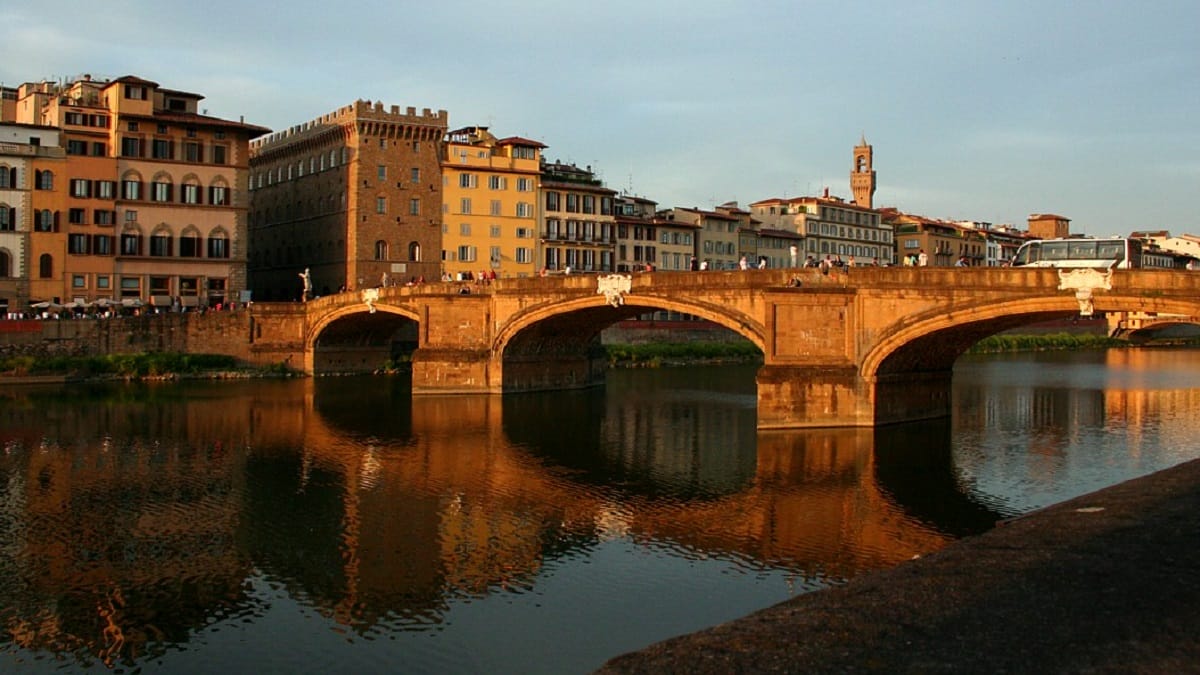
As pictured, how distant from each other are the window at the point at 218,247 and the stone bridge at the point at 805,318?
18303 mm

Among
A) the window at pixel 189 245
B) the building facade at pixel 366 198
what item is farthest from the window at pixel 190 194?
the building facade at pixel 366 198

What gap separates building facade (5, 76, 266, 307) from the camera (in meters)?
64.8

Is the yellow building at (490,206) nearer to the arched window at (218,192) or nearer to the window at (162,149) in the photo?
the arched window at (218,192)

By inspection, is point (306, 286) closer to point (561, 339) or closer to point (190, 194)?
point (190, 194)

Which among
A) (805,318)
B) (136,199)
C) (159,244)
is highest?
(136,199)

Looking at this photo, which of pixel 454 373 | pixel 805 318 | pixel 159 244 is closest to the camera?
pixel 805 318

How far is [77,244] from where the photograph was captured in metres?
65.5

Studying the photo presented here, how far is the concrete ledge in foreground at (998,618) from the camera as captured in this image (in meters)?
11.1

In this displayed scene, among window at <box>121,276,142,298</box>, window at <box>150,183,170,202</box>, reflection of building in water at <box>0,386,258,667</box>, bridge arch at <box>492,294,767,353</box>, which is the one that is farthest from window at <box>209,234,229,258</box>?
reflection of building in water at <box>0,386,258,667</box>

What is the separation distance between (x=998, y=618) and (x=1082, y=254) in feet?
90.2

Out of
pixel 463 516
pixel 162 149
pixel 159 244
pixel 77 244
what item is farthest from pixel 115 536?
pixel 162 149

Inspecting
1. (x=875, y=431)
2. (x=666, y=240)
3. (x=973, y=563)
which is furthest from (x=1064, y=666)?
(x=666, y=240)

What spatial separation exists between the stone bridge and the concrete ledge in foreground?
59.5 feet

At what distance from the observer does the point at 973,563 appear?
15.8 meters
